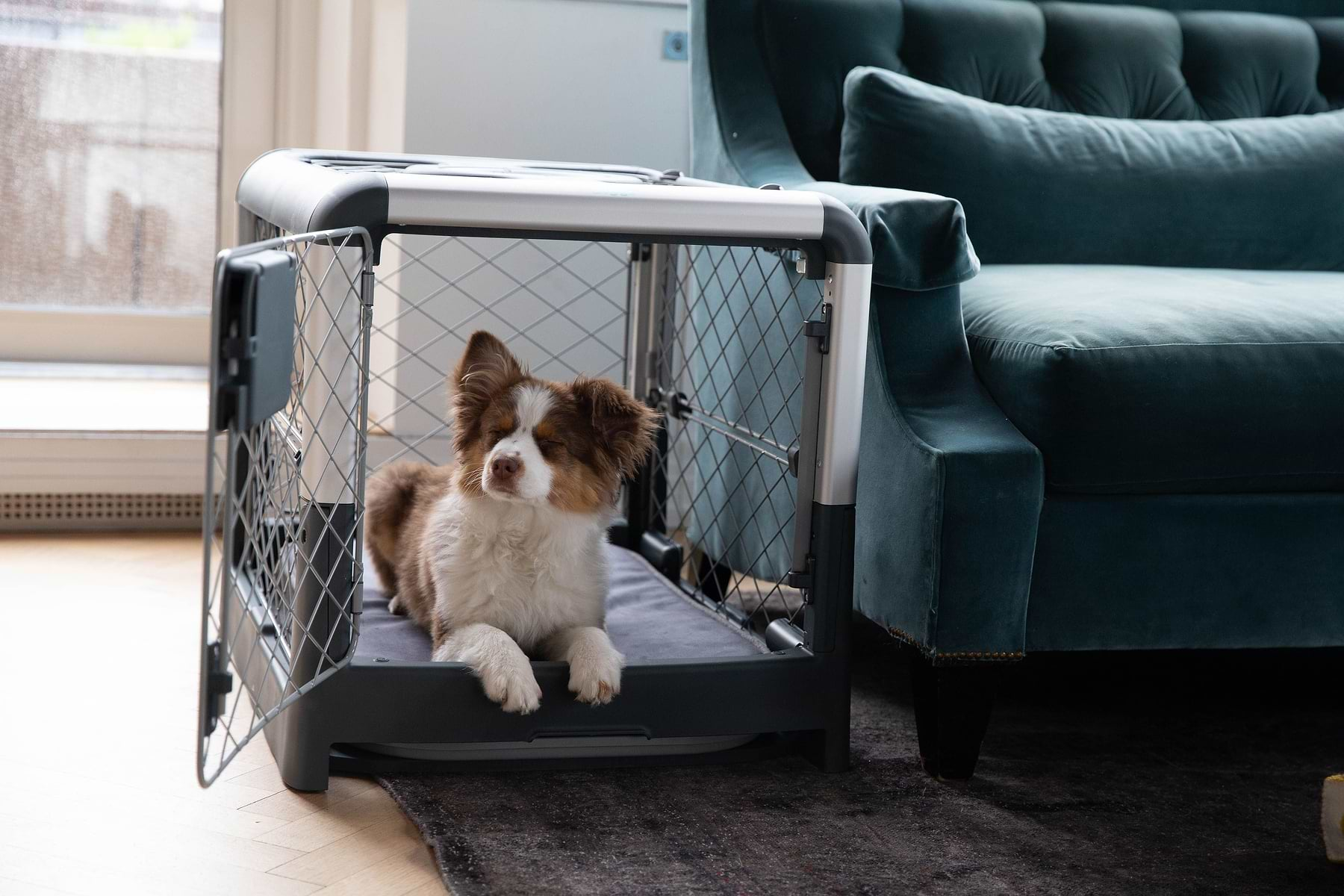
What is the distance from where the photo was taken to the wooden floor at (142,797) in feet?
4.20

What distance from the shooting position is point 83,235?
2.88 meters

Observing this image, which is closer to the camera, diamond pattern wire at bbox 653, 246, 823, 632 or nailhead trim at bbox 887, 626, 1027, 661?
nailhead trim at bbox 887, 626, 1027, 661

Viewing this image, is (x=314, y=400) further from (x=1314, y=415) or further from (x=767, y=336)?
(x=1314, y=415)

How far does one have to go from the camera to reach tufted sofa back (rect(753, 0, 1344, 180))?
218 centimetres

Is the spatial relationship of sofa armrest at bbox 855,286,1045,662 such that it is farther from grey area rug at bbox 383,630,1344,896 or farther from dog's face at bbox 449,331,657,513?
Result: dog's face at bbox 449,331,657,513

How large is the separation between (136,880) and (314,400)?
0.48 meters

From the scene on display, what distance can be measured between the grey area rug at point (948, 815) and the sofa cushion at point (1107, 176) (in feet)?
2.35

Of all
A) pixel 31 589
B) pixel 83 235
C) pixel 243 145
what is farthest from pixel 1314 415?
pixel 83 235

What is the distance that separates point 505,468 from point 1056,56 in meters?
1.36

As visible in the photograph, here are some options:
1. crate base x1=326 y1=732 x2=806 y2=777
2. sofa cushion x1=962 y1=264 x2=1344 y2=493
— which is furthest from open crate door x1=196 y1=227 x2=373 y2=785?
sofa cushion x1=962 y1=264 x2=1344 y2=493

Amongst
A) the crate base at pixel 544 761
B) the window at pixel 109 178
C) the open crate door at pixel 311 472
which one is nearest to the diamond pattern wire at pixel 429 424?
the open crate door at pixel 311 472

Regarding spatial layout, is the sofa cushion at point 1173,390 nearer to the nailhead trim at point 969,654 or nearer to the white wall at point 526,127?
the nailhead trim at point 969,654

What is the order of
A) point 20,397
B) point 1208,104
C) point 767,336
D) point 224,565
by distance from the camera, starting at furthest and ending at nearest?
point 20,397, point 1208,104, point 767,336, point 224,565

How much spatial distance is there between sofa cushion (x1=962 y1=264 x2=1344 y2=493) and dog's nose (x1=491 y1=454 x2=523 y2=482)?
567mm
